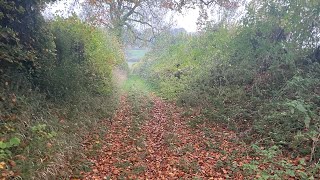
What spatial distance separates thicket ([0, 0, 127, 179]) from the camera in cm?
480

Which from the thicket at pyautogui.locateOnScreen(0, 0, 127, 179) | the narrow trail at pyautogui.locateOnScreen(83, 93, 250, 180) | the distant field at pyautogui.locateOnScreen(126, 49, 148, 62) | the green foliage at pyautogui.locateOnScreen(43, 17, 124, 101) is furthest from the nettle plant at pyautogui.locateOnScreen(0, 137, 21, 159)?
the distant field at pyautogui.locateOnScreen(126, 49, 148, 62)

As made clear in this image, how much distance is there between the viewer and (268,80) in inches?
370

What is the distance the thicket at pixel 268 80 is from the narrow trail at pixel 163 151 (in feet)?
3.12

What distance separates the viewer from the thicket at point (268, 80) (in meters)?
6.71

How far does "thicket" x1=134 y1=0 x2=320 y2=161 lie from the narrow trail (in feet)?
3.12

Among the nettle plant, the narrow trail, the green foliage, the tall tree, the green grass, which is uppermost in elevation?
the tall tree

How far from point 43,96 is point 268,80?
724 centimetres

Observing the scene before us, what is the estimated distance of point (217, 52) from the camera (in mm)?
13375

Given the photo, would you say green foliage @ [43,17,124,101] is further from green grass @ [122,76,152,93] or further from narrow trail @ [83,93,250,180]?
green grass @ [122,76,152,93]

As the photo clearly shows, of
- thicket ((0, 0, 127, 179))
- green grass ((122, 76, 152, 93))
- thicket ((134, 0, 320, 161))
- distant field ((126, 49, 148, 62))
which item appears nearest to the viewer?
thicket ((0, 0, 127, 179))

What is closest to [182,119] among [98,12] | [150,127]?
[150,127]

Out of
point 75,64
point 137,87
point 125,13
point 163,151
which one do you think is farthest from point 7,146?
point 125,13

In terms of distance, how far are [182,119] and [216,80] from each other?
2.85m

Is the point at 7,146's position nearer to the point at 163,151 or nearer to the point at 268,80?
the point at 163,151
